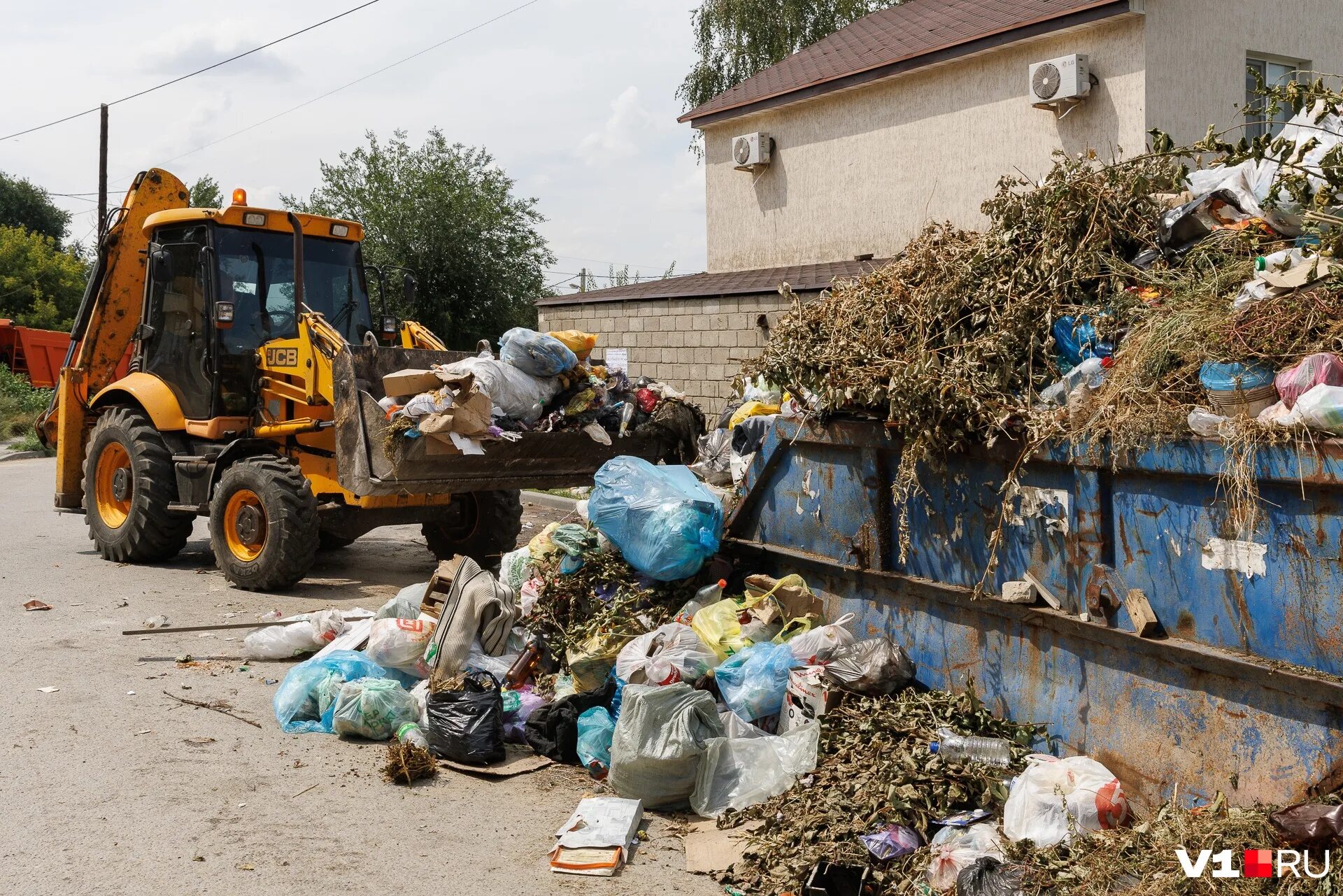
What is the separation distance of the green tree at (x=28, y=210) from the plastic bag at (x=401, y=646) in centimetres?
5162

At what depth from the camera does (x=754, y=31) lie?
24.8 m

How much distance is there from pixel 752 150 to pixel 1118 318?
13.0 metres

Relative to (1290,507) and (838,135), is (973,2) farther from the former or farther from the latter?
(1290,507)

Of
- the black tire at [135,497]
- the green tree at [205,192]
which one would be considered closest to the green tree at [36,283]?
the green tree at [205,192]

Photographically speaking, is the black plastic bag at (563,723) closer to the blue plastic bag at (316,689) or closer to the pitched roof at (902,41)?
the blue plastic bag at (316,689)

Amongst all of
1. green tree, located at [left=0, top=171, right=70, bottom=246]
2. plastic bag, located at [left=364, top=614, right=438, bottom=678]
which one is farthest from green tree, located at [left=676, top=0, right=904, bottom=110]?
green tree, located at [left=0, top=171, right=70, bottom=246]

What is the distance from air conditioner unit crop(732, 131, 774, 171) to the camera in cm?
1628

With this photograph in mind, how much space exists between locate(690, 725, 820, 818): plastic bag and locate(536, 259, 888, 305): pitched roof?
26.5 feet

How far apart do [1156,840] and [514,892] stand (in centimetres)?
196

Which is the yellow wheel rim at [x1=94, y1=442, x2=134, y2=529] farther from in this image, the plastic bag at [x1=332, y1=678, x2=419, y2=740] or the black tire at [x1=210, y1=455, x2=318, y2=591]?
the plastic bag at [x1=332, y1=678, x2=419, y2=740]

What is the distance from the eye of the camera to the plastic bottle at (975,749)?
A: 12.6ft

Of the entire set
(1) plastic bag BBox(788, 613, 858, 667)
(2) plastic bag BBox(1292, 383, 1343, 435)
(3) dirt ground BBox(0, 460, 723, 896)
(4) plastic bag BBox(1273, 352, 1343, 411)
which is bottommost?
(3) dirt ground BBox(0, 460, 723, 896)

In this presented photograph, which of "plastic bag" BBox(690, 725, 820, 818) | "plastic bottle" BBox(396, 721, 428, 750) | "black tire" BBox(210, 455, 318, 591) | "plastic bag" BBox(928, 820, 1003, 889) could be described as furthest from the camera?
"black tire" BBox(210, 455, 318, 591)

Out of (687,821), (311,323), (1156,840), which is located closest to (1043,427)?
(1156,840)
